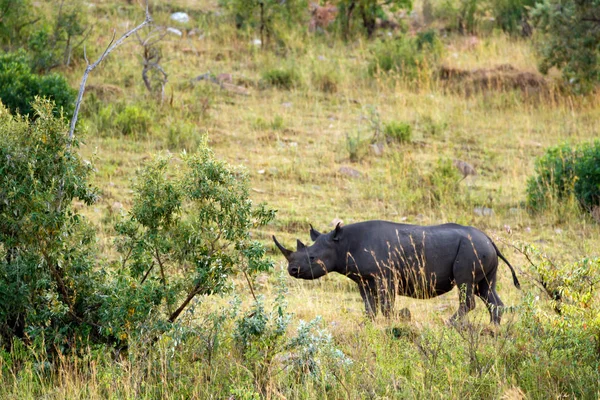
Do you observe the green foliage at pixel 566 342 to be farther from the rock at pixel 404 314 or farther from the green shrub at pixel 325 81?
the green shrub at pixel 325 81

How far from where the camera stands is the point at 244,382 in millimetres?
6168

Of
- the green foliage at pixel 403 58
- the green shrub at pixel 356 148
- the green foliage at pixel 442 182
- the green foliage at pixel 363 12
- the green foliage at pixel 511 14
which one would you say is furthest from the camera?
the green foliage at pixel 511 14

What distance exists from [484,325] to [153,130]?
806 cm

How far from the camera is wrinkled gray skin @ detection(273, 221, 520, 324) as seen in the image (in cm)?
817

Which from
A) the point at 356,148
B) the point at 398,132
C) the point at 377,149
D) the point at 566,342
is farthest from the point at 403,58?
the point at 566,342

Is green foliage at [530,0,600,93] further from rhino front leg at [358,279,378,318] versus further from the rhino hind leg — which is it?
rhino front leg at [358,279,378,318]

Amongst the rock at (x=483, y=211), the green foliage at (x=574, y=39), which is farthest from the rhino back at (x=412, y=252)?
the green foliage at (x=574, y=39)

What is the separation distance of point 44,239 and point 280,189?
6.57 meters

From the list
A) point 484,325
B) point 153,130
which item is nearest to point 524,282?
point 484,325

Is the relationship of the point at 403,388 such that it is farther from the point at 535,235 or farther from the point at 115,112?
the point at 115,112

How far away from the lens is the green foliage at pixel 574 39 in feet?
53.2

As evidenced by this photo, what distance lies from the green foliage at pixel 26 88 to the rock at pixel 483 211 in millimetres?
6042

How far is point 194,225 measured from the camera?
663 cm

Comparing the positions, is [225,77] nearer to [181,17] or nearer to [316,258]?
[181,17]
